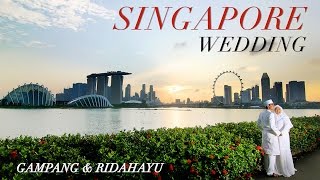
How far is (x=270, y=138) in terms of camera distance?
8.74 meters

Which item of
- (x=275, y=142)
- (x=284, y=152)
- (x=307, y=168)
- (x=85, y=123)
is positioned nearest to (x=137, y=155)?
(x=275, y=142)

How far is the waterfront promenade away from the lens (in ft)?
27.8

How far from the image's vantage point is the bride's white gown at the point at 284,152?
868 cm

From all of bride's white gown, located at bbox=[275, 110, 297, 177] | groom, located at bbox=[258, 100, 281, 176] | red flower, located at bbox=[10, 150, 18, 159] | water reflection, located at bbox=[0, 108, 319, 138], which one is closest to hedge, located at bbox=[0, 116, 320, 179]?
red flower, located at bbox=[10, 150, 18, 159]

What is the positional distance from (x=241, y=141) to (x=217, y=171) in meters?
1.93

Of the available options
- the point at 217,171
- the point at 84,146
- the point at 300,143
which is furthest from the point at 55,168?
the point at 300,143

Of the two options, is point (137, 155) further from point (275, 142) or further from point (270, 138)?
point (275, 142)

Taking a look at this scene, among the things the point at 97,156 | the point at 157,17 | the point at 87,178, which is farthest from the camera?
the point at 157,17

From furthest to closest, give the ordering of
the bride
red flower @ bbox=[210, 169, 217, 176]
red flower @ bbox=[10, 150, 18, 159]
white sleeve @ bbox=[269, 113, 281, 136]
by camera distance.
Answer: the bride < white sleeve @ bbox=[269, 113, 281, 136] < red flower @ bbox=[210, 169, 217, 176] < red flower @ bbox=[10, 150, 18, 159]

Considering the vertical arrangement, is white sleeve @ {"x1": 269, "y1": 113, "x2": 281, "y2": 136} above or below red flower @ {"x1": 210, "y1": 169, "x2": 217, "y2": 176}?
above

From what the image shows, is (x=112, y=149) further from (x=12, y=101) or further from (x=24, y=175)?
(x=12, y=101)

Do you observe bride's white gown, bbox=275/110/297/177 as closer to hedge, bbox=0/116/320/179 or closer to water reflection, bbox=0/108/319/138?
hedge, bbox=0/116/320/179

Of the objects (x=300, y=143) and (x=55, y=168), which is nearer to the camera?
(x=55, y=168)

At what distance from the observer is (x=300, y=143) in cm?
1223
